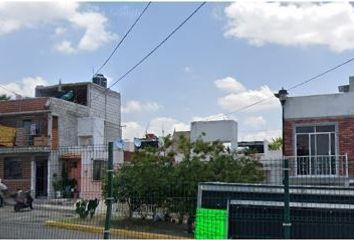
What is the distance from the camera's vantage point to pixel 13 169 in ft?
132

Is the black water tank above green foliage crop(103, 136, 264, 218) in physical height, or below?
above

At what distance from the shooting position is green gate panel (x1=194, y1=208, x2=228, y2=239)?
33.9 feet

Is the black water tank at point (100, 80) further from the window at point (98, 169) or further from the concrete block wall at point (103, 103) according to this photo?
the window at point (98, 169)

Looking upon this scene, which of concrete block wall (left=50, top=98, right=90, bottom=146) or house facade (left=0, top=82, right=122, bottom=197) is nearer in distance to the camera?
house facade (left=0, top=82, right=122, bottom=197)

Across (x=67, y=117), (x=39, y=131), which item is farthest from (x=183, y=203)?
(x=67, y=117)

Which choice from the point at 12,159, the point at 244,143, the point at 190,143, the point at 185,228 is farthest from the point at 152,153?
the point at 244,143

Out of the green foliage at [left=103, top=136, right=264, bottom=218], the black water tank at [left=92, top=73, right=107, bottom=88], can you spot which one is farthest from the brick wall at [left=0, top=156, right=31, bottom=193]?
the green foliage at [left=103, top=136, right=264, bottom=218]

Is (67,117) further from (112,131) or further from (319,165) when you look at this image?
(319,165)

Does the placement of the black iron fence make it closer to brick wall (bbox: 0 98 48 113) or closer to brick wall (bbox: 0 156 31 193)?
brick wall (bbox: 0 156 31 193)

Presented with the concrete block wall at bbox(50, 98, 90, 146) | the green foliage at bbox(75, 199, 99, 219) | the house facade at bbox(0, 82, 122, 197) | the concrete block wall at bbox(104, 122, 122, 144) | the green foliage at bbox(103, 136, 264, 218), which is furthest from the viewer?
the concrete block wall at bbox(104, 122, 122, 144)

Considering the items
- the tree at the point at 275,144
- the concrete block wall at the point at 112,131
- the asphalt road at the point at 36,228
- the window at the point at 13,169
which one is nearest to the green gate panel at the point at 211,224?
the asphalt road at the point at 36,228

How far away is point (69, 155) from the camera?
14.5 m

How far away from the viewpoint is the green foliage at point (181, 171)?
1833 centimetres

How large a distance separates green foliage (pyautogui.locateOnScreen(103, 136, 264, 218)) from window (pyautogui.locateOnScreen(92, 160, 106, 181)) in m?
2.21
